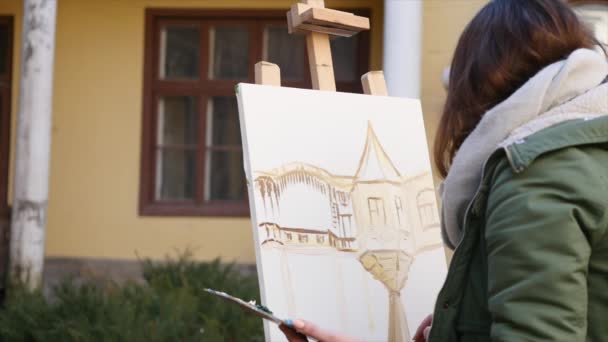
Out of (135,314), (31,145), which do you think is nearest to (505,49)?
(135,314)

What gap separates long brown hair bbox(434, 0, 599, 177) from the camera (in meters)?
1.22

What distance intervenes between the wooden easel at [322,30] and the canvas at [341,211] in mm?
91

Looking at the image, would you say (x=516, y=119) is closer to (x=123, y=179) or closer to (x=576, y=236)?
(x=576, y=236)

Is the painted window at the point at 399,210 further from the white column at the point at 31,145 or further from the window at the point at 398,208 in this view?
the white column at the point at 31,145

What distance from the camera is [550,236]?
39.7 inches

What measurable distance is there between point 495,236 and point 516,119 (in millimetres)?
219

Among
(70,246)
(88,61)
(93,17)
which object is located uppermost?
(93,17)

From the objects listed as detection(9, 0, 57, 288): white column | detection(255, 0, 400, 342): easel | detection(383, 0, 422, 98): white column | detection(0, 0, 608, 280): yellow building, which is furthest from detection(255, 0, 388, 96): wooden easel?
detection(0, 0, 608, 280): yellow building

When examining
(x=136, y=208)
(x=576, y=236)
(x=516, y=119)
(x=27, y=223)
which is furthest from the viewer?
(x=136, y=208)

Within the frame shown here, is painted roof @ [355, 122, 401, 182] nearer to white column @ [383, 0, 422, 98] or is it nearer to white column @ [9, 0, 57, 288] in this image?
white column @ [383, 0, 422, 98]

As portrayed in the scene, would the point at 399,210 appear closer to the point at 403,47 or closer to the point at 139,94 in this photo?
the point at 403,47

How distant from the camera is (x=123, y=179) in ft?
17.6

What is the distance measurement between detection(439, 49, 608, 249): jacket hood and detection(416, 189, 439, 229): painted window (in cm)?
89

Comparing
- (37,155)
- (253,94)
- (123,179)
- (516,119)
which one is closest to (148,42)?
(123,179)
